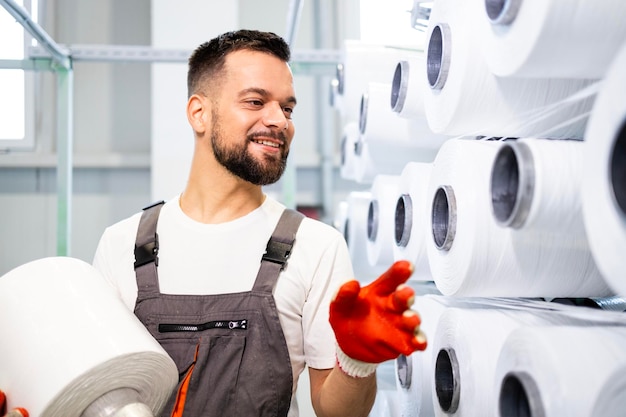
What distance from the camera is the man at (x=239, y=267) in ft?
3.65

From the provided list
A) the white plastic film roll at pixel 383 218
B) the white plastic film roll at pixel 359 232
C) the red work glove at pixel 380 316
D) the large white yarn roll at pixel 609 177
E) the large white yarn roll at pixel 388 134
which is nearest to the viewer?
the large white yarn roll at pixel 609 177

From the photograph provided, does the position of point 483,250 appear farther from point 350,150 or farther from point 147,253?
point 350,150

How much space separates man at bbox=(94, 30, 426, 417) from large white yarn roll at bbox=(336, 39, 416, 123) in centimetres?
60

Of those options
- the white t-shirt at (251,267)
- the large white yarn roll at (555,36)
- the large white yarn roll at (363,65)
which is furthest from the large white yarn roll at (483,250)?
the large white yarn roll at (363,65)

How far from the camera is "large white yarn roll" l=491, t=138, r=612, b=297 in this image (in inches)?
28.7

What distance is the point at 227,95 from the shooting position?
1.30 m

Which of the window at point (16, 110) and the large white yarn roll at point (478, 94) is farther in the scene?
the window at point (16, 110)

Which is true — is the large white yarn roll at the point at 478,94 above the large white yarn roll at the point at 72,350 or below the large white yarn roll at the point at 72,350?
above

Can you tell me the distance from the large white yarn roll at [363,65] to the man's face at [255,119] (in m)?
0.66

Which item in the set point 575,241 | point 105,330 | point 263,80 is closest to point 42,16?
point 263,80

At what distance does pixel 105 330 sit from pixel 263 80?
0.61 meters

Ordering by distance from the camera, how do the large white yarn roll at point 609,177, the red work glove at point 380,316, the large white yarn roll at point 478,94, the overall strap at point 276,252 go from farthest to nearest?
the overall strap at point 276,252 < the large white yarn roll at point 478,94 < the red work glove at point 380,316 < the large white yarn roll at point 609,177

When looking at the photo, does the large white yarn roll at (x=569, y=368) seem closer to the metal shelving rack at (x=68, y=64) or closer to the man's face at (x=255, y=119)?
the man's face at (x=255, y=119)

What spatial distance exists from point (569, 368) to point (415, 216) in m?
0.71
